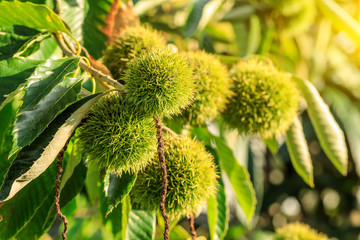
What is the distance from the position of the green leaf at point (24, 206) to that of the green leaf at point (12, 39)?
36 centimetres

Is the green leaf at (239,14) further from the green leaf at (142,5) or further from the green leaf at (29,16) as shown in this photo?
the green leaf at (29,16)

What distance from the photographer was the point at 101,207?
119cm

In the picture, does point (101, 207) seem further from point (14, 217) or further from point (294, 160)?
point (294, 160)

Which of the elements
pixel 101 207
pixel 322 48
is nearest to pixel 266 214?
pixel 322 48

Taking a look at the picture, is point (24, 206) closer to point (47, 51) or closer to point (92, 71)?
point (92, 71)

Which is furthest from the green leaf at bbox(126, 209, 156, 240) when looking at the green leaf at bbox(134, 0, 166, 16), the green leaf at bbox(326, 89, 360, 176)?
the green leaf at bbox(326, 89, 360, 176)

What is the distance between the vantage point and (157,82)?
90 cm

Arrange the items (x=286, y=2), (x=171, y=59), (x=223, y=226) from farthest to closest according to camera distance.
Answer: (x=286, y=2) < (x=223, y=226) < (x=171, y=59)

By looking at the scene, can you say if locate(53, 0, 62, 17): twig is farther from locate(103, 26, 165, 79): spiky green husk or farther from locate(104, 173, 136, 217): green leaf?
locate(104, 173, 136, 217): green leaf

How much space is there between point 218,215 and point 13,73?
2.77ft

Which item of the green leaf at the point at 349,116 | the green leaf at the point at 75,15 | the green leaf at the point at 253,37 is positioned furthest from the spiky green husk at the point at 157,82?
the green leaf at the point at 349,116

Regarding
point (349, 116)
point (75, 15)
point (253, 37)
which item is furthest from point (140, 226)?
point (349, 116)

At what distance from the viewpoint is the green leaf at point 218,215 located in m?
1.28

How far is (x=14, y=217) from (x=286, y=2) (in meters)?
1.79
